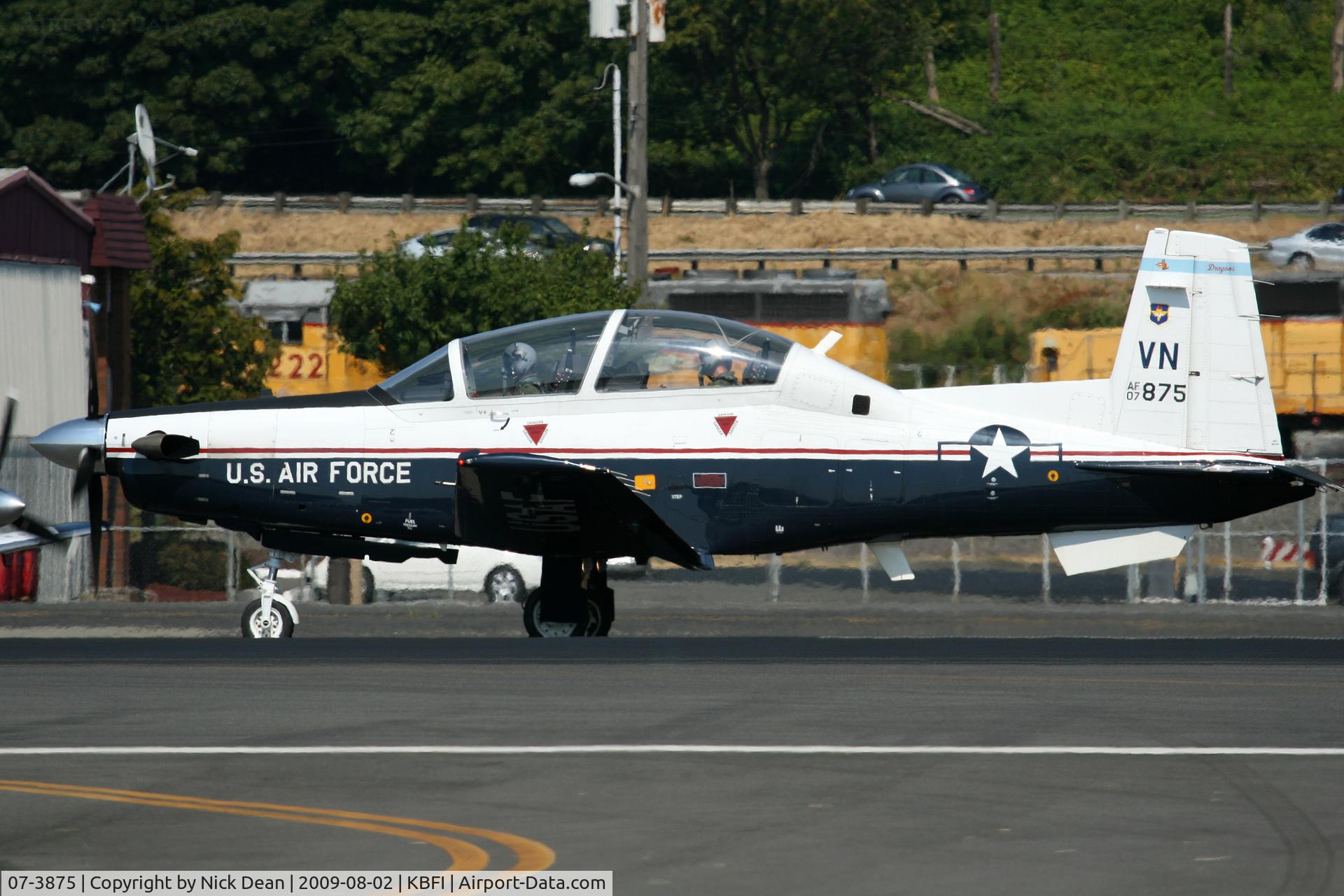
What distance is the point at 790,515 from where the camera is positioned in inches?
551

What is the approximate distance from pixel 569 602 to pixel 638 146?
1748 cm

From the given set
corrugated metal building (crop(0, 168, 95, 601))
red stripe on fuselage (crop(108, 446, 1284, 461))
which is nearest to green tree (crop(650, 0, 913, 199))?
corrugated metal building (crop(0, 168, 95, 601))

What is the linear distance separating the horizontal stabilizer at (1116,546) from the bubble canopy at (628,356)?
3067mm

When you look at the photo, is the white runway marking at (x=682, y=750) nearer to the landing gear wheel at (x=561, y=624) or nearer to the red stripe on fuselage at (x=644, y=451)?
the red stripe on fuselage at (x=644, y=451)

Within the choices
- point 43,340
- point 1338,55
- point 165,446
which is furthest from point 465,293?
point 1338,55

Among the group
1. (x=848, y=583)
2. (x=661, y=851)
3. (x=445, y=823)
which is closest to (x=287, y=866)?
(x=445, y=823)

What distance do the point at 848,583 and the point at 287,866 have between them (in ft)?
62.6

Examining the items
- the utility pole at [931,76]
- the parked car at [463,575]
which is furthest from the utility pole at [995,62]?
the parked car at [463,575]

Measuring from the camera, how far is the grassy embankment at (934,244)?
150ft

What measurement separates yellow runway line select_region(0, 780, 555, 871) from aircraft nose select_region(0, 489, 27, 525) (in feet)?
15.0

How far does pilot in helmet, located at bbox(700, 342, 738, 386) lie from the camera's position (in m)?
13.8

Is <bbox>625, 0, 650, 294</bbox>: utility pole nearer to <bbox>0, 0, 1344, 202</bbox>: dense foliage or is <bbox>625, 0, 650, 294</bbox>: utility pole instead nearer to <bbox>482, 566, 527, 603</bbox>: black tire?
<bbox>482, 566, 527, 603</bbox>: black tire

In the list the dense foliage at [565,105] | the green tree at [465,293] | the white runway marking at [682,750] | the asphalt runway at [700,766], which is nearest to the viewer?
the asphalt runway at [700,766]

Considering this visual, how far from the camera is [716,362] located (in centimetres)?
1384
